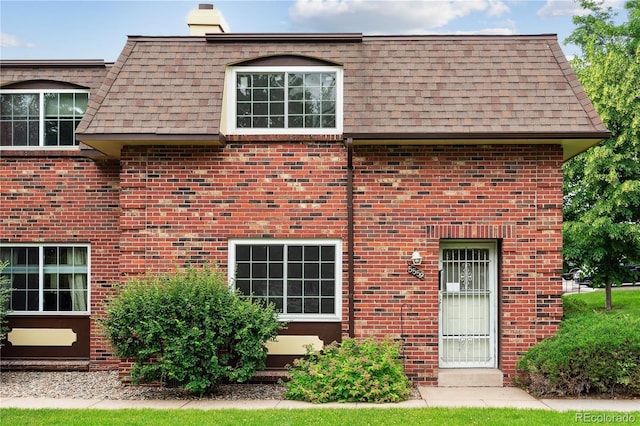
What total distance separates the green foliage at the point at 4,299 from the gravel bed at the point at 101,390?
85 centimetres

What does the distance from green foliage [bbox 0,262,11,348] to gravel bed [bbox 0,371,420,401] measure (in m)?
0.85

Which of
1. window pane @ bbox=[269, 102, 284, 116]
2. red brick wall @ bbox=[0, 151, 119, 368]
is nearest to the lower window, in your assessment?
red brick wall @ bbox=[0, 151, 119, 368]

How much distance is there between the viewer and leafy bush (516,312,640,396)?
8.67 m

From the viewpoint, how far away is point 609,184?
61.6 ft

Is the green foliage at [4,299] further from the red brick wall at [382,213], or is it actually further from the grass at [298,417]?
the grass at [298,417]

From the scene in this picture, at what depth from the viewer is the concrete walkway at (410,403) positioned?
8.34 metres

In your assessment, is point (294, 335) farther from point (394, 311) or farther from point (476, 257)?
point (476, 257)

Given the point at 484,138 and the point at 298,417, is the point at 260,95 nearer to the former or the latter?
the point at 484,138

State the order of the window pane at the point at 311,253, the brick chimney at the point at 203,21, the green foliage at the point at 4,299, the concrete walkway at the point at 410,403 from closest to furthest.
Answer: the concrete walkway at the point at 410,403, the window pane at the point at 311,253, the green foliage at the point at 4,299, the brick chimney at the point at 203,21

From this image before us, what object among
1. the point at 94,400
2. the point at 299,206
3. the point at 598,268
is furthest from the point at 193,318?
the point at 598,268

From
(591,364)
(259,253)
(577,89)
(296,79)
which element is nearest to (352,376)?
(259,253)

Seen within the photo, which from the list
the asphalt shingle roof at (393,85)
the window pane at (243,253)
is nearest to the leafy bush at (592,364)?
the asphalt shingle roof at (393,85)

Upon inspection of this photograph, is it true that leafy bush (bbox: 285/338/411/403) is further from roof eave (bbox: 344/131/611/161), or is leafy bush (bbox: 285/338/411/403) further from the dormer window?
the dormer window

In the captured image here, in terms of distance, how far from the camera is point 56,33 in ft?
45.5
